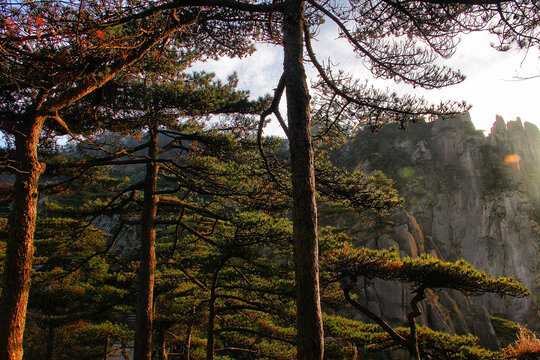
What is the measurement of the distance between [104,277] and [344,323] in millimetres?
7518

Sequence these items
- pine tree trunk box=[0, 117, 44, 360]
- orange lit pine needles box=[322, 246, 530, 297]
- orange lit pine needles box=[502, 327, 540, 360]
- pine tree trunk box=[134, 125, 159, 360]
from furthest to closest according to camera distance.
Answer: pine tree trunk box=[134, 125, 159, 360]
orange lit pine needles box=[322, 246, 530, 297]
orange lit pine needles box=[502, 327, 540, 360]
pine tree trunk box=[0, 117, 44, 360]

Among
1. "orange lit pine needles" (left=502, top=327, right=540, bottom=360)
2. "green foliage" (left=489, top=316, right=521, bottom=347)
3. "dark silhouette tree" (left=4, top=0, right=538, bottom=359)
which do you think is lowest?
"green foliage" (left=489, top=316, right=521, bottom=347)

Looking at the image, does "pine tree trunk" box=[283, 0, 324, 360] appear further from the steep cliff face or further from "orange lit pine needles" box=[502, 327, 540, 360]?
the steep cliff face

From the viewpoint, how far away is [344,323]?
7133mm

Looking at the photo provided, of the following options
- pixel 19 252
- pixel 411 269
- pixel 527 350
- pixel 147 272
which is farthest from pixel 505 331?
pixel 19 252

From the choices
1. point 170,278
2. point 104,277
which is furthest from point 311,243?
Result: point 104,277

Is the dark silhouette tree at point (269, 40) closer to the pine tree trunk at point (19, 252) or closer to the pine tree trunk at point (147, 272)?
the pine tree trunk at point (19, 252)

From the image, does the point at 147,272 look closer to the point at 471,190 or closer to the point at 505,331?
the point at 505,331

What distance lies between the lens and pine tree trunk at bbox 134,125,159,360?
6.05m

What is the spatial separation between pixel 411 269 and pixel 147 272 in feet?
18.4

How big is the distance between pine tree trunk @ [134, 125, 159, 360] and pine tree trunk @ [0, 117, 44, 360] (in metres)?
2.26

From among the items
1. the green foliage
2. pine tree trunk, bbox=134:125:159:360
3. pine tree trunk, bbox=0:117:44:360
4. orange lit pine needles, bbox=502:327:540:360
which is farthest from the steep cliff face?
pine tree trunk, bbox=0:117:44:360

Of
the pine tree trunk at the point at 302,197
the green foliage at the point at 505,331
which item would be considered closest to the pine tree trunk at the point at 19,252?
the pine tree trunk at the point at 302,197

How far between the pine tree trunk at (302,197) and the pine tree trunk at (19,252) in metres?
2.85
